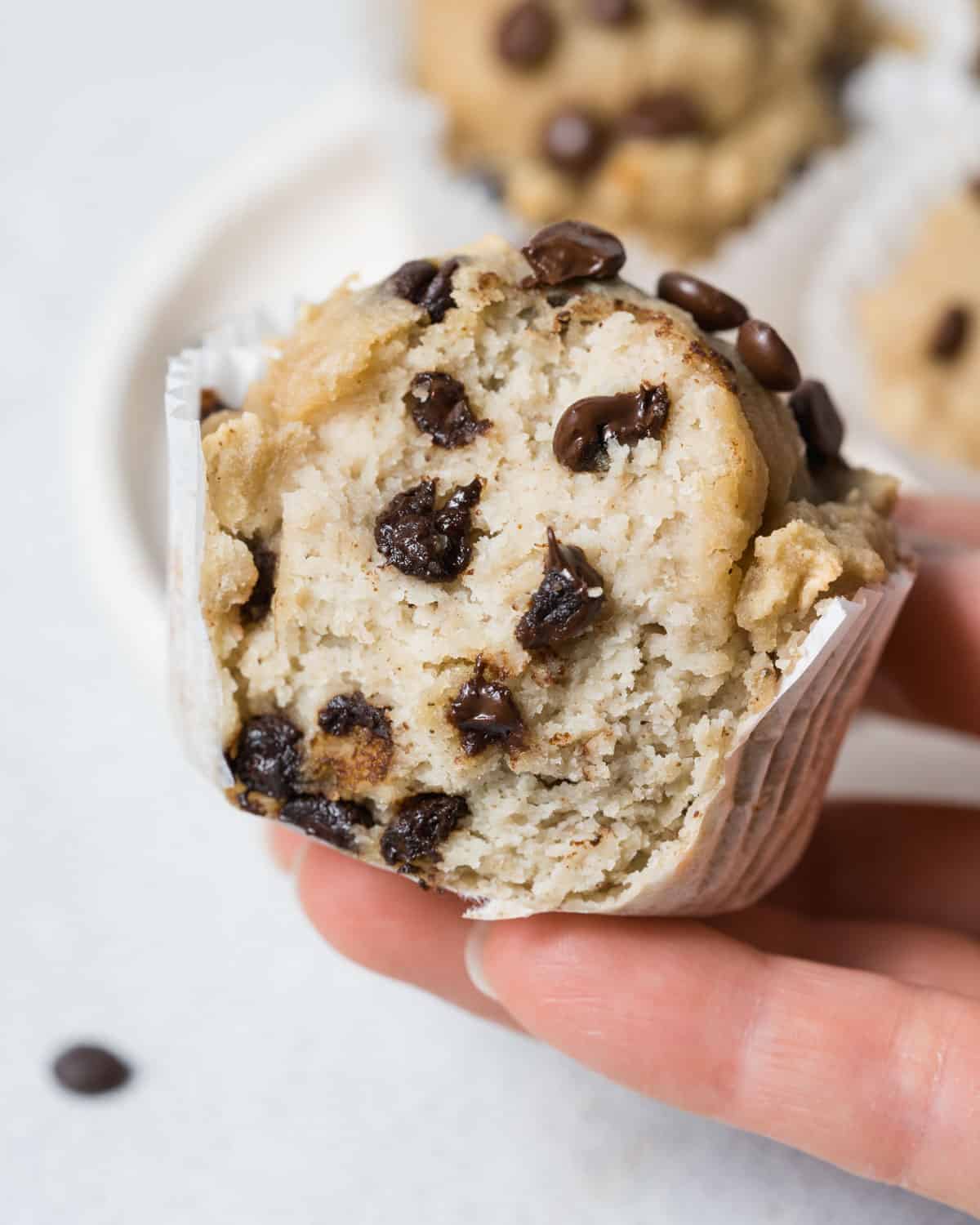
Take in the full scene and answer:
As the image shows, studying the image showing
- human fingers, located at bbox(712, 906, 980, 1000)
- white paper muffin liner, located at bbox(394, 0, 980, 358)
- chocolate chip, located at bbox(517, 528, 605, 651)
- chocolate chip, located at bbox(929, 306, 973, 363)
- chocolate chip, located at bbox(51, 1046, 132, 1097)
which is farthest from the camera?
white paper muffin liner, located at bbox(394, 0, 980, 358)

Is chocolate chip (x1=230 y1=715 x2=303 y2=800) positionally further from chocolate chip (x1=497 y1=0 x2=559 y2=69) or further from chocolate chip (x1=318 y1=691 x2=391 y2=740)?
chocolate chip (x1=497 y1=0 x2=559 y2=69)

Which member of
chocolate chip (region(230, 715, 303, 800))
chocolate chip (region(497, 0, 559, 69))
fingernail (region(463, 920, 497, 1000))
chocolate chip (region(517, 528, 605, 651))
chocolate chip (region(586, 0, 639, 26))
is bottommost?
fingernail (region(463, 920, 497, 1000))

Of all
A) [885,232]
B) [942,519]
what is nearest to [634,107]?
[885,232]

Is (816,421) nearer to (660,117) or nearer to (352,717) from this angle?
(352,717)

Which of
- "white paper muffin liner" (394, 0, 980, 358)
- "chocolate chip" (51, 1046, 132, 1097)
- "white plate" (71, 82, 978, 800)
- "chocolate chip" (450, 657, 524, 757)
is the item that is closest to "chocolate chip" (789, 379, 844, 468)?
"chocolate chip" (450, 657, 524, 757)

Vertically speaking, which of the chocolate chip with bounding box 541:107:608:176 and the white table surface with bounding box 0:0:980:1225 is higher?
the chocolate chip with bounding box 541:107:608:176

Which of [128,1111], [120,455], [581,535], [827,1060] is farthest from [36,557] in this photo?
[827,1060]

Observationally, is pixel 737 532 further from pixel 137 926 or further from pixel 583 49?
pixel 583 49
